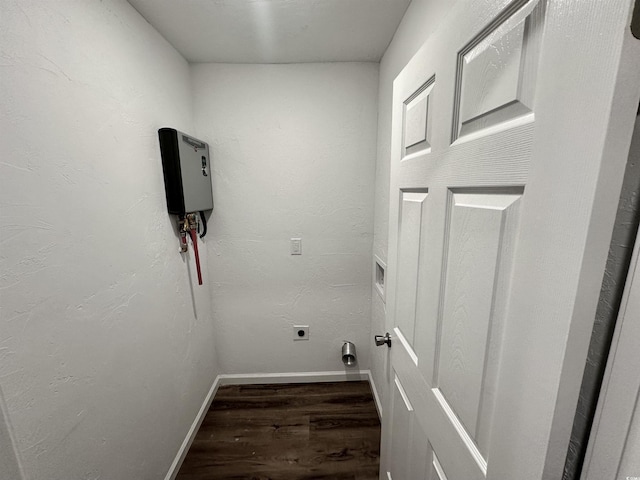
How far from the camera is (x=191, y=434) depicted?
1463 mm

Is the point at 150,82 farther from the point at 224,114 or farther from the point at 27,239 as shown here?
the point at 27,239

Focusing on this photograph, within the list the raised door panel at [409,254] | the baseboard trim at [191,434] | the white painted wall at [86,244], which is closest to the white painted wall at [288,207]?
the baseboard trim at [191,434]

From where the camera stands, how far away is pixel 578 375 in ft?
1.07

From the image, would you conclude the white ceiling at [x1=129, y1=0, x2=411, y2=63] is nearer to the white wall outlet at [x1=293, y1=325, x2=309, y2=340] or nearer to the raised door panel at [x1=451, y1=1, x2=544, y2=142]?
the raised door panel at [x1=451, y1=1, x2=544, y2=142]

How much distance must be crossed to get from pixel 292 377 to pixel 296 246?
3.38 ft

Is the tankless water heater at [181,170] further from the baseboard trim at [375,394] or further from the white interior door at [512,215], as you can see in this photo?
the baseboard trim at [375,394]

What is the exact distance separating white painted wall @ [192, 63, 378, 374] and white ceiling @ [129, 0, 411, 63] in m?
0.10

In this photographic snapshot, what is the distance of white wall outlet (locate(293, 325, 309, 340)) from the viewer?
181 cm

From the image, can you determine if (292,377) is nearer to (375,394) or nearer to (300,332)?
(300,332)

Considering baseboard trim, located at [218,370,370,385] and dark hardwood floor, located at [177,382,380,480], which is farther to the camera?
baseboard trim, located at [218,370,370,385]

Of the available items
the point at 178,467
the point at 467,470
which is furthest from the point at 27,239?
the point at 178,467

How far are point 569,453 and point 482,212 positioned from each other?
40 cm

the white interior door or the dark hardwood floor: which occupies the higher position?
the white interior door

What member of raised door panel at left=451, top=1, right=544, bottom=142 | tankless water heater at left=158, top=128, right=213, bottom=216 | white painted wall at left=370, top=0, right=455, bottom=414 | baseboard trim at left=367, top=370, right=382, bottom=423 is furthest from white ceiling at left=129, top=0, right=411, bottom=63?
baseboard trim at left=367, top=370, right=382, bottom=423
